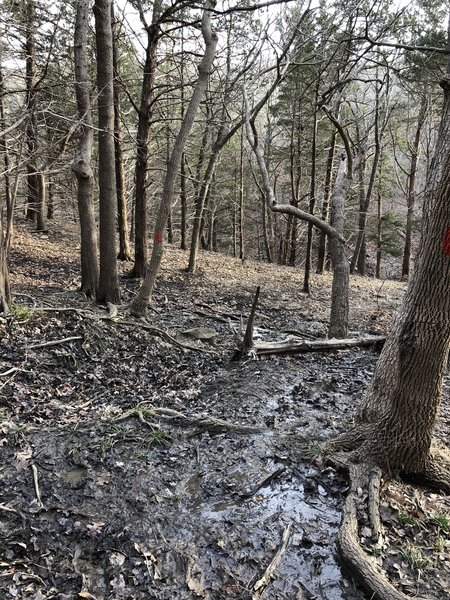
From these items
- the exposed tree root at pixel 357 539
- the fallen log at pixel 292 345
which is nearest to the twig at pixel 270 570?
the exposed tree root at pixel 357 539

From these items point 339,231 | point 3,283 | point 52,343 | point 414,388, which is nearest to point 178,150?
point 339,231

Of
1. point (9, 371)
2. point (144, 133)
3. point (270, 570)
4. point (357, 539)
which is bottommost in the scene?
point (270, 570)

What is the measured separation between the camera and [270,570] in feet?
10.4

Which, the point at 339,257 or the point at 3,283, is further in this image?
the point at 339,257

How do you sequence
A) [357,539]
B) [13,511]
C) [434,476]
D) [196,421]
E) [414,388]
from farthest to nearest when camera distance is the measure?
1. [196,421]
2. [434,476]
3. [414,388]
4. [13,511]
5. [357,539]

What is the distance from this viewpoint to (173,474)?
4.38 meters

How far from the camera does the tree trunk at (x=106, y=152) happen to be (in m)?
8.30

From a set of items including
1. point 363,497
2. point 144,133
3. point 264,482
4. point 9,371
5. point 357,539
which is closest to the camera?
point 357,539

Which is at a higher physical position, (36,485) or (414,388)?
(414,388)

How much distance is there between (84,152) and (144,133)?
12.2 feet

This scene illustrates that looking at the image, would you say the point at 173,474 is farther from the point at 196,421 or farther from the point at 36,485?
the point at 36,485

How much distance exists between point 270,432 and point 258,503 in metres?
1.18

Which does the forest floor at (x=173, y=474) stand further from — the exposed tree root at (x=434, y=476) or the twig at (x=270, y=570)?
the exposed tree root at (x=434, y=476)

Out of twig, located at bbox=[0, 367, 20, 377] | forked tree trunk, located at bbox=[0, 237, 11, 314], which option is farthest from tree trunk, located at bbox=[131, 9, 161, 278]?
twig, located at bbox=[0, 367, 20, 377]
